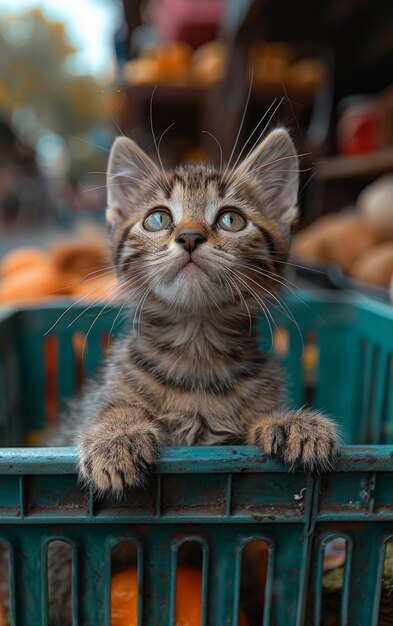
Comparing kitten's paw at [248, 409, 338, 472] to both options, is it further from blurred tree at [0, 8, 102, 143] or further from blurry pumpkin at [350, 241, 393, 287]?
blurred tree at [0, 8, 102, 143]

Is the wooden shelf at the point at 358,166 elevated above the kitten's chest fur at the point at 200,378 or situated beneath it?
elevated above

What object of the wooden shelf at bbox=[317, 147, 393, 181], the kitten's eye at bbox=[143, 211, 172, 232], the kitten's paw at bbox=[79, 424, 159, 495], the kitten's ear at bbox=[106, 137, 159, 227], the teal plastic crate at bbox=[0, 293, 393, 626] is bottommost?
the teal plastic crate at bbox=[0, 293, 393, 626]

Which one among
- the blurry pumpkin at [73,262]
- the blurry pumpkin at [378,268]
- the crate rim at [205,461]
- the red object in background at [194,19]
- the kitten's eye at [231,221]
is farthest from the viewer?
the red object in background at [194,19]

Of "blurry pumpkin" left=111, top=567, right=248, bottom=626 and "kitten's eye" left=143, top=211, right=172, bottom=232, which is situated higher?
"kitten's eye" left=143, top=211, right=172, bottom=232

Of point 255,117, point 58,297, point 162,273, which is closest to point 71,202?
point 255,117

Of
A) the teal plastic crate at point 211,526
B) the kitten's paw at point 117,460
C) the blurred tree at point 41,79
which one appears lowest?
the teal plastic crate at point 211,526

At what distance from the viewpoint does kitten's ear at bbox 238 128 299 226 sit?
109cm

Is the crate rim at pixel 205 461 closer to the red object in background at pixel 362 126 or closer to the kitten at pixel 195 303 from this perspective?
the kitten at pixel 195 303

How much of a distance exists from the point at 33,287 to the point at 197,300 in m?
1.29

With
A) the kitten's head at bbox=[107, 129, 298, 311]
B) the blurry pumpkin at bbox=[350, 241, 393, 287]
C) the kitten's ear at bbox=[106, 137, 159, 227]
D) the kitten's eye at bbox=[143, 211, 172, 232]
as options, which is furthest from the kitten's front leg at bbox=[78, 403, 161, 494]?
the blurry pumpkin at bbox=[350, 241, 393, 287]

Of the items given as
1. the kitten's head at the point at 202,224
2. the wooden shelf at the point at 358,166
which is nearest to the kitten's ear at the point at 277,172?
the kitten's head at the point at 202,224

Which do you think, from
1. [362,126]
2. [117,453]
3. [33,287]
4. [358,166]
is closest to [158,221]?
[117,453]

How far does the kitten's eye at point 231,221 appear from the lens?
100cm

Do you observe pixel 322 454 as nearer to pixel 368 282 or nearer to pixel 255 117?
pixel 368 282
